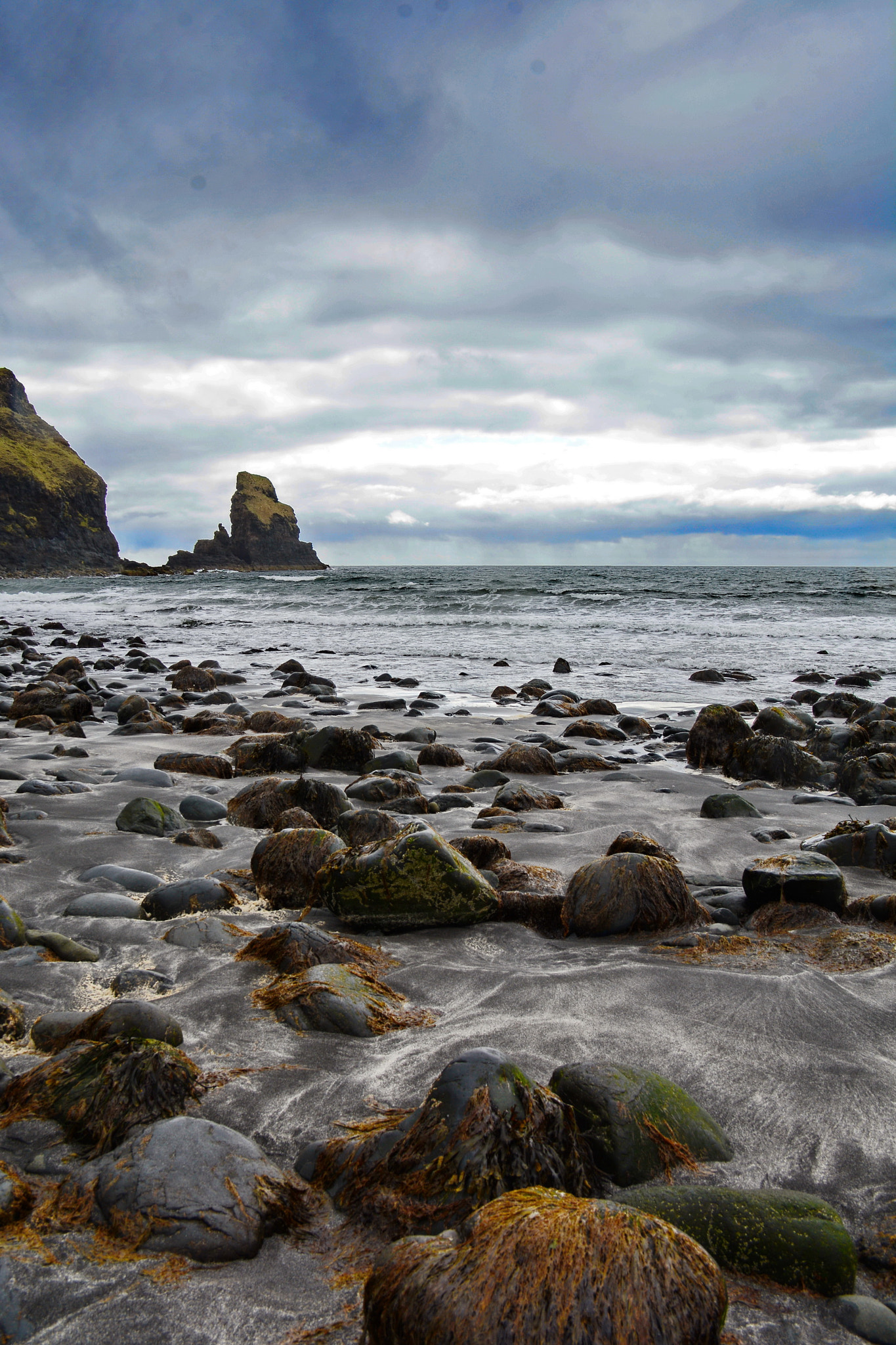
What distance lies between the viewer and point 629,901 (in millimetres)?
3201

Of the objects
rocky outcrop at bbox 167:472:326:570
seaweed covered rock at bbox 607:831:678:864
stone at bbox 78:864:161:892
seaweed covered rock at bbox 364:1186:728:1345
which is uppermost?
rocky outcrop at bbox 167:472:326:570

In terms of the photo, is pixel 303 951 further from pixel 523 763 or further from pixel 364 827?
pixel 523 763

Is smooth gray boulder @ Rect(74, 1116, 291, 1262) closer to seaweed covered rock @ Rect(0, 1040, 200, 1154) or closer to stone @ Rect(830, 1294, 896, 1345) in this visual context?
seaweed covered rock @ Rect(0, 1040, 200, 1154)

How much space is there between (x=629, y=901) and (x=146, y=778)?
3.67 metres

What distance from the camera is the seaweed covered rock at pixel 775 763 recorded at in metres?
6.24

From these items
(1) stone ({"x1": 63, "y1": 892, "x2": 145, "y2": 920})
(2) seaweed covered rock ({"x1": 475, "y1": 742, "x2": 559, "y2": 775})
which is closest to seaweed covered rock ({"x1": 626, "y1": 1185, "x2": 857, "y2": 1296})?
(1) stone ({"x1": 63, "y1": 892, "x2": 145, "y2": 920})

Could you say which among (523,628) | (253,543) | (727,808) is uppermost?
(253,543)

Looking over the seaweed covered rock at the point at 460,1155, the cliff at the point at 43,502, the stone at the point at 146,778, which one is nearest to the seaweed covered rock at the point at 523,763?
the stone at the point at 146,778

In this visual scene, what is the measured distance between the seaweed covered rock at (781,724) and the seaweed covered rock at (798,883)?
431 centimetres

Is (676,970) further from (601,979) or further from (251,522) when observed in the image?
(251,522)

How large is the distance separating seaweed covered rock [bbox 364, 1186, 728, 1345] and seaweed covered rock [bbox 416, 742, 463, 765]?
523 centimetres

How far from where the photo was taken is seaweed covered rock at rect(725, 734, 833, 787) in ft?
20.5

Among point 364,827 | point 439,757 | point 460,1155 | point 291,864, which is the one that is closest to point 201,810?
point 364,827

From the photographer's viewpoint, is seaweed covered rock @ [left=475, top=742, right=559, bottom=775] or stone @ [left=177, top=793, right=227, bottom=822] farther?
seaweed covered rock @ [left=475, top=742, right=559, bottom=775]
